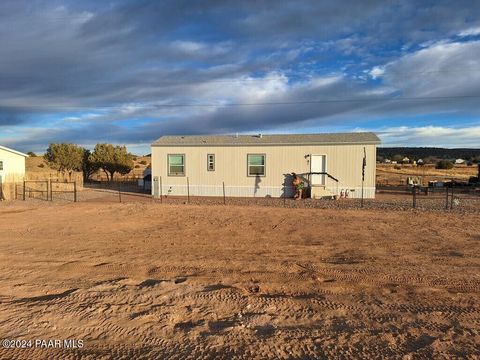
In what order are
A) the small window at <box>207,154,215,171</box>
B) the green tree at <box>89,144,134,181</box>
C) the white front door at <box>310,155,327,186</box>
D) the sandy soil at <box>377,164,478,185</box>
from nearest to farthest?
the white front door at <box>310,155,327,186</box> < the small window at <box>207,154,215,171</box> < the sandy soil at <box>377,164,478,185</box> < the green tree at <box>89,144,134,181</box>

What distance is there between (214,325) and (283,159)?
1811 cm

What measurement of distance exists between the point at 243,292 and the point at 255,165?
1703cm

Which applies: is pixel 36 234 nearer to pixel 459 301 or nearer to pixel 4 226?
pixel 4 226

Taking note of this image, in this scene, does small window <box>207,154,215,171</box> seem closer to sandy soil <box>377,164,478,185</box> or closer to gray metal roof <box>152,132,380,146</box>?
gray metal roof <box>152,132,380,146</box>

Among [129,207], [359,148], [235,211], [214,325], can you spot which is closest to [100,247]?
[214,325]

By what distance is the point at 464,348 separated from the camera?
3.99m

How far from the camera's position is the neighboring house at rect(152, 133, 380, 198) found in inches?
850

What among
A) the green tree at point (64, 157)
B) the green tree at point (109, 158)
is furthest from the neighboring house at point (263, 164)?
the green tree at point (64, 157)

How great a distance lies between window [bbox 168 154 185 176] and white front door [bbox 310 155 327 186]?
25.7 ft

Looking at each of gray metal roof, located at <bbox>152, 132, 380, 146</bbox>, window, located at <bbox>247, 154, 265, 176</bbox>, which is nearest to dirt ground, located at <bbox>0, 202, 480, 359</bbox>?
gray metal roof, located at <bbox>152, 132, 380, 146</bbox>

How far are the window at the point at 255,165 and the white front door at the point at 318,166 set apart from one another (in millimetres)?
2872

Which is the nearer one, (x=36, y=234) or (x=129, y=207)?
(x=36, y=234)

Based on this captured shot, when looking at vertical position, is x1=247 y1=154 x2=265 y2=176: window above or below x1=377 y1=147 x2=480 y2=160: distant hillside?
below

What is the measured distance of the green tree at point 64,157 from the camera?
3722 cm
